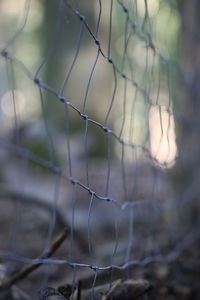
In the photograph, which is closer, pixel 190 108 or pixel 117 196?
pixel 190 108

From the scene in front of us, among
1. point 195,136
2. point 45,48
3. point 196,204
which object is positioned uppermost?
point 45,48

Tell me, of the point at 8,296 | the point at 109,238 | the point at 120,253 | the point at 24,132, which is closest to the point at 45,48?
the point at 24,132

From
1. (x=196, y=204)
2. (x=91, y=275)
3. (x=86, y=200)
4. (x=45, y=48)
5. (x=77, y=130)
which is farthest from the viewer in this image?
(x=45, y=48)

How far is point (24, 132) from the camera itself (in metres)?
5.26

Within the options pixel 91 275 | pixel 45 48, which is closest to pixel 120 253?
pixel 91 275

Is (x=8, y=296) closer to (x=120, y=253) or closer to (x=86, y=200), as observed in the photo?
(x=120, y=253)

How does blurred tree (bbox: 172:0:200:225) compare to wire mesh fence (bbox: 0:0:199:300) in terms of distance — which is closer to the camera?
wire mesh fence (bbox: 0:0:199:300)

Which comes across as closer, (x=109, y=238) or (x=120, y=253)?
(x=120, y=253)

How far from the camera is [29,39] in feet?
39.0

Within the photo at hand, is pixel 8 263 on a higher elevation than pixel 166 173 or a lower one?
lower

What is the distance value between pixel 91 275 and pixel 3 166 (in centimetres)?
401

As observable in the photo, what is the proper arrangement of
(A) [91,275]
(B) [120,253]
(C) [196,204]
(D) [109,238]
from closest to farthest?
(A) [91,275], (B) [120,253], (C) [196,204], (D) [109,238]

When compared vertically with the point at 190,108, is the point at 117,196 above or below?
below

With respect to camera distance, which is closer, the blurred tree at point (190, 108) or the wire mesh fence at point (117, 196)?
the wire mesh fence at point (117, 196)
